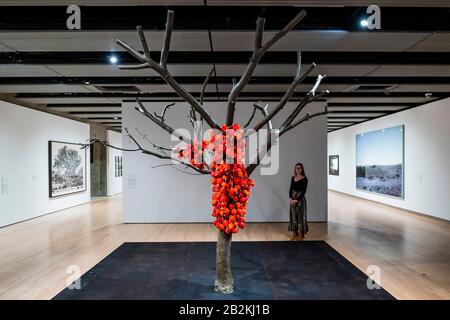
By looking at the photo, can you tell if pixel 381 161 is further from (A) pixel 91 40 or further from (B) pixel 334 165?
(A) pixel 91 40

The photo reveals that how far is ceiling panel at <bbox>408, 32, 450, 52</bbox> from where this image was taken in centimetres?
369

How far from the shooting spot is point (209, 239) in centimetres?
527

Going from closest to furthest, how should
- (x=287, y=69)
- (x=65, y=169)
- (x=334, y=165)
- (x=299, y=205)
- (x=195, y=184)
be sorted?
(x=287, y=69)
(x=299, y=205)
(x=195, y=184)
(x=65, y=169)
(x=334, y=165)

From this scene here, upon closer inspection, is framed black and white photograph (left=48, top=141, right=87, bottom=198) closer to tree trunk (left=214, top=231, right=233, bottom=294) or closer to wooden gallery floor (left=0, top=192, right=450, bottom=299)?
wooden gallery floor (left=0, top=192, right=450, bottom=299)

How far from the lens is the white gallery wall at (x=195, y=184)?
6.76 metres

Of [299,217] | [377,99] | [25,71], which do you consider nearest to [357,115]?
[377,99]

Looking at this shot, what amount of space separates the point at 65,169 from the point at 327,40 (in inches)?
312

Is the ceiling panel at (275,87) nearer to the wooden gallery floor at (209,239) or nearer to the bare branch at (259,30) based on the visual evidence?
the wooden gallery floor at (209,239)

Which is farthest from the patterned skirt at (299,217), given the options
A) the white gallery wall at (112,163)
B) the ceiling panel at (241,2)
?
the white gallery wall at (112,163)

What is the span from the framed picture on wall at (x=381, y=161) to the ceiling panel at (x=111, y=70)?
6270 millimetres

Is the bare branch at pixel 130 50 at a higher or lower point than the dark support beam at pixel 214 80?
lower

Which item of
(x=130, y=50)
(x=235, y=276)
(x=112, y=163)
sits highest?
(x=130, y=50)

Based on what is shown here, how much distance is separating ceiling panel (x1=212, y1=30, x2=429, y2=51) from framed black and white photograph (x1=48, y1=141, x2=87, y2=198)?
572cm

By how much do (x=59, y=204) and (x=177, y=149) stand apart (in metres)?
7.71
